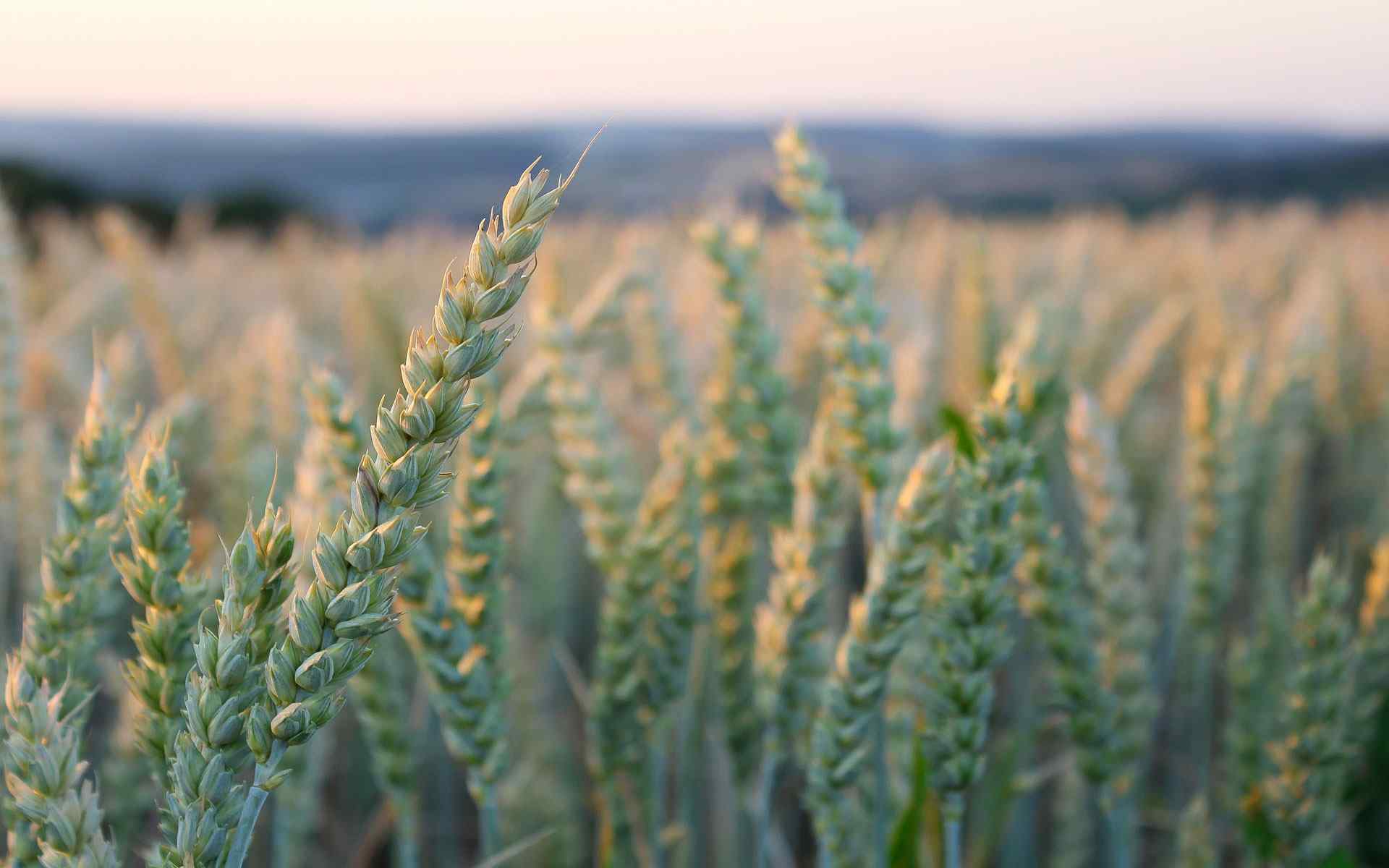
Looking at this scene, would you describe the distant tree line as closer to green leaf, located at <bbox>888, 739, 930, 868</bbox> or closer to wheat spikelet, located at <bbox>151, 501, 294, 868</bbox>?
green leaf, located at <bbox>888, 739, 930, 868</bbox>

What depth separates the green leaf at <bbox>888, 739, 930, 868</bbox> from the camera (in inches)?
37.3

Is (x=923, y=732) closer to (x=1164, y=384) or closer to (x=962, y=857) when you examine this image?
(x=962, y=857)

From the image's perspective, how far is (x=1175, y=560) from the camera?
208 centimetres

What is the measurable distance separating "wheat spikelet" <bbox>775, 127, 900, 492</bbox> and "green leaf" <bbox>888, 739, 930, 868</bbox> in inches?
10.6

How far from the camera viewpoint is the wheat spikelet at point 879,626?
78 cm

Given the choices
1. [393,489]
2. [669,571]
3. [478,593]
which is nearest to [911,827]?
[669,571]

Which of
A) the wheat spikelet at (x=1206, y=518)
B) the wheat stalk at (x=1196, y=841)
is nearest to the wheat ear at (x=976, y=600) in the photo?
the wheat stalk at (x=1196, y=841)

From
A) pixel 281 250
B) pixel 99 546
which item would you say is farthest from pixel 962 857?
pixel 281 250

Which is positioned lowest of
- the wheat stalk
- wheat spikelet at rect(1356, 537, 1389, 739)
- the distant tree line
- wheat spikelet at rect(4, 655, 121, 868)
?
the wheat stalk

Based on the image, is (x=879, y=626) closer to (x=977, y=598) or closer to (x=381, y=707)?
(x=977, y=598)

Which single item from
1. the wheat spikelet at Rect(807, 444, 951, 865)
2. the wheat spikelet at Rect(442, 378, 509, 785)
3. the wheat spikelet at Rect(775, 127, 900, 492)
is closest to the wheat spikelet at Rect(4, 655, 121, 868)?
the wheat spikelet at Rect(442, 378, 509, 785)

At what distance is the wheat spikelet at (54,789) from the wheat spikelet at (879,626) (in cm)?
52

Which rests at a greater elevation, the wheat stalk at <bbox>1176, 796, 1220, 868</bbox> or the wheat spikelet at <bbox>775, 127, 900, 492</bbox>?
the wheat spikelet at <bbox>775, 127, 900, 492</bbox>

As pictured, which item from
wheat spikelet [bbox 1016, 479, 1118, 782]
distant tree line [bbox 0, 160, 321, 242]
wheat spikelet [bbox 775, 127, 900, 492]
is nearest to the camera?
wheat spikelet [bbox 775, 127, 900, 492]
